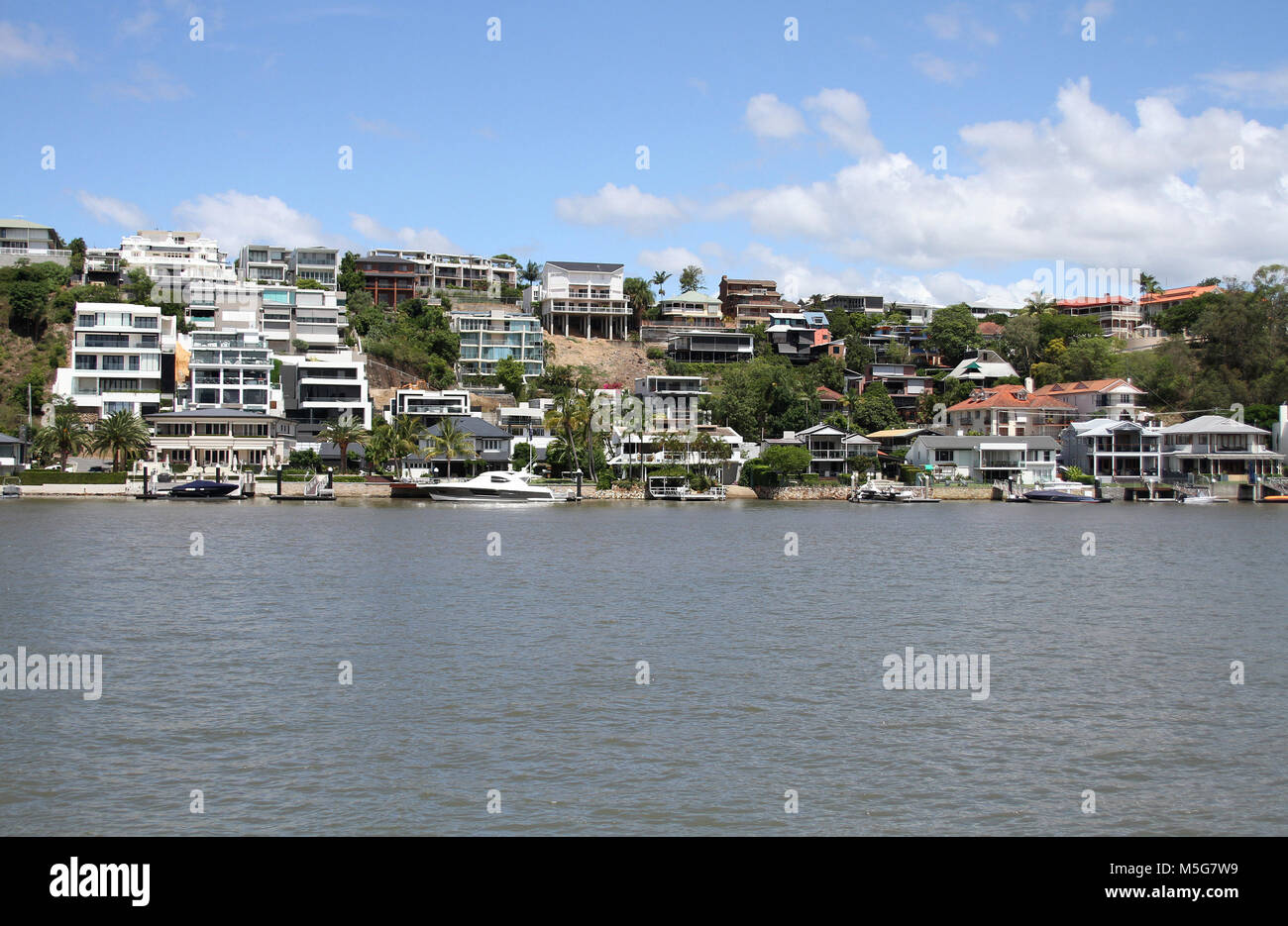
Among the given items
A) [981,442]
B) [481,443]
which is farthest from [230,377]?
[981,442]

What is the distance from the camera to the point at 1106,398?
102m

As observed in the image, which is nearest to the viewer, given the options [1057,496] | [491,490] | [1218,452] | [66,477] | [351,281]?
[491,490]

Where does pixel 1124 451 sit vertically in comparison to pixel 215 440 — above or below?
below

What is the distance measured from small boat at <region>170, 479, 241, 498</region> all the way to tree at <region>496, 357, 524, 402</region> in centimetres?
3286

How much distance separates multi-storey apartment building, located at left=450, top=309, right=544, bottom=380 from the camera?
113m

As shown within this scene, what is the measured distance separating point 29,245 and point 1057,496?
10736cm

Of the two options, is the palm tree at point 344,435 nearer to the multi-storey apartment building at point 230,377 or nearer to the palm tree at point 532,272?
the multi-storey apartment building at point 230,377

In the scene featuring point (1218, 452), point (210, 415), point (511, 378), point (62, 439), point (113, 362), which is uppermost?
point (113, 362)

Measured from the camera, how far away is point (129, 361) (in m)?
89.9

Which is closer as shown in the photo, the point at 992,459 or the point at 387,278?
the point at 992,459

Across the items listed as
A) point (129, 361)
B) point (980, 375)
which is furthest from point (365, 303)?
point (980, 375)

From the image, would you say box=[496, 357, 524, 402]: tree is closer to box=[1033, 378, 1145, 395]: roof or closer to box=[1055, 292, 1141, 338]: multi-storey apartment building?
box=[1033, 378, 1145, 395]: roof

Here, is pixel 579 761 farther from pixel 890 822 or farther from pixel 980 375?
pixel 980 375

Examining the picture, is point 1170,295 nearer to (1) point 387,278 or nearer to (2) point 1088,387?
(2) point 1088,387
